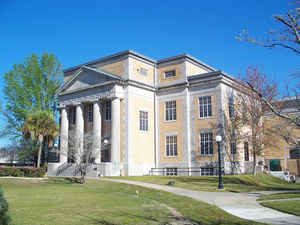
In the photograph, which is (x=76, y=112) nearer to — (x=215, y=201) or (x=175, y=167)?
(x=175, y=167)

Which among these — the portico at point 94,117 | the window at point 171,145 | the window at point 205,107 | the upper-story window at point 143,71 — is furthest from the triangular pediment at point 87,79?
the window at point 205,107

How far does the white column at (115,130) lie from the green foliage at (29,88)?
1429 cm

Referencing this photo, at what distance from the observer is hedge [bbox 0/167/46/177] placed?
31.5 m

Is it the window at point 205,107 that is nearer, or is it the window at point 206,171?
the window at point 206,171

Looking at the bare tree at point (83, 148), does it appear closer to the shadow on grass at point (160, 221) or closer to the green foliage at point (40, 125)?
the green foliage at point (40, 125)

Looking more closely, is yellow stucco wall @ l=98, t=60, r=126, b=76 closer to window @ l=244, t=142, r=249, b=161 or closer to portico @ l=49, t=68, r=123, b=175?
portico @ l=49, t=68, r=123, b=175

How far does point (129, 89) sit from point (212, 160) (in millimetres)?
11943

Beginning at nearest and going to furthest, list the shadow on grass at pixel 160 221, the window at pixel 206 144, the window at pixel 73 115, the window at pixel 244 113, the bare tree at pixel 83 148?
1. the shadow on grass at pixel 160 221
2. the bare tree at pixel 83 148
3. the window at pixel 244 113
4. the window at pixel 206 144
5. the window at pixel 73 115

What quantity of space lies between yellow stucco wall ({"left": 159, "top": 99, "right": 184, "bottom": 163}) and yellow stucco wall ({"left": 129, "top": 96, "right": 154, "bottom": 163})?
1079 mm

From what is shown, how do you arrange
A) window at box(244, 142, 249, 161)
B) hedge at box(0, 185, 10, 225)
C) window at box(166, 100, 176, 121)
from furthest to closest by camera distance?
window at box(166, 100, 176, 121)
window at box(244, 142, 249, 161)
hedge at box(0, 185, 10, 225)

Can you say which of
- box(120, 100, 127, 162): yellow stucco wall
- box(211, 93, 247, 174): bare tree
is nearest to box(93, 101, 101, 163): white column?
box(120, 100, 127, 162): yellow stucco wall

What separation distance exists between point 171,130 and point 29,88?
2101 centimetres

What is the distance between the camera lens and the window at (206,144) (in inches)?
1384

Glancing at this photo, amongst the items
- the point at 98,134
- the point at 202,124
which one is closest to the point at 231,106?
the point at 202,124
